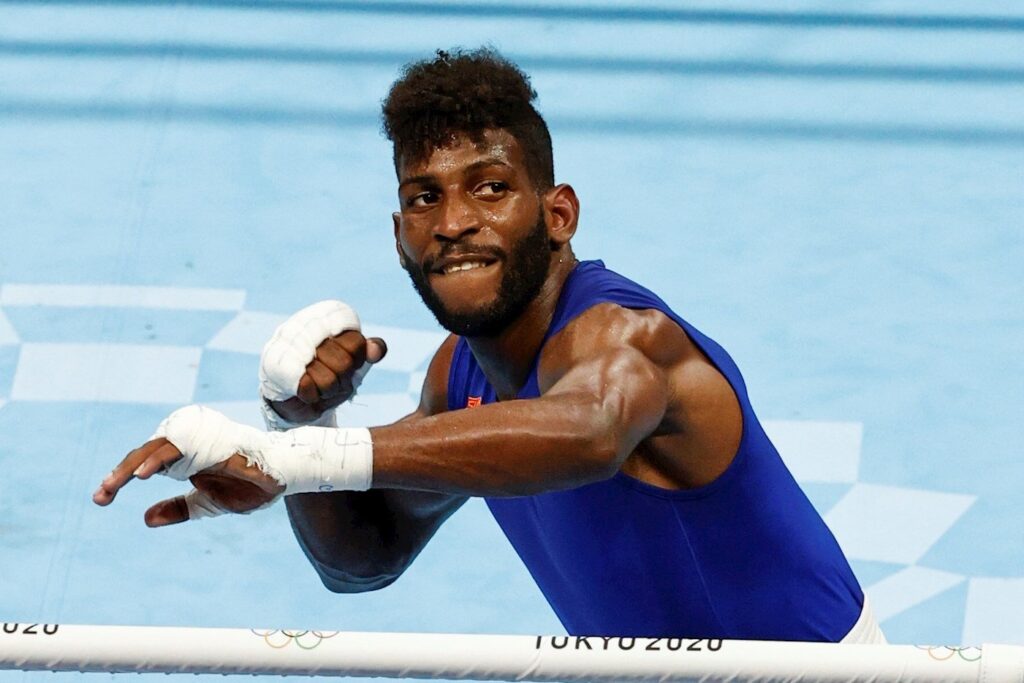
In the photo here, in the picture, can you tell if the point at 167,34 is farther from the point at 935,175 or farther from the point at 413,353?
the point at 935,175

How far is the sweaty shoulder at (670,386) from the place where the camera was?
238cm

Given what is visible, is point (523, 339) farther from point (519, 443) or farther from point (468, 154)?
point (519, 443)

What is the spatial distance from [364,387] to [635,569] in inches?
96.2

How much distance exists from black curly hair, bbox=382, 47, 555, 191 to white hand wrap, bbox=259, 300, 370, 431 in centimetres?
25

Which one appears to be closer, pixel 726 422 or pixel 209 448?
pixel 209 448

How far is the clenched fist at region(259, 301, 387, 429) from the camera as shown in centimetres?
260

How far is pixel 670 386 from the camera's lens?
2.41 metres

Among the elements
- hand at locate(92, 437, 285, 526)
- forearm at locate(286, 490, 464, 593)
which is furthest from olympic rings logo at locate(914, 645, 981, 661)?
forearm at locate(286, 490, 464, 593)

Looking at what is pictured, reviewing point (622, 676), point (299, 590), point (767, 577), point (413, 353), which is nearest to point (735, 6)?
point (413, 353)

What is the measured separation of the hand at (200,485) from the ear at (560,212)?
0.73 m

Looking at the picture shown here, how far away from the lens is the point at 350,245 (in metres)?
5.67

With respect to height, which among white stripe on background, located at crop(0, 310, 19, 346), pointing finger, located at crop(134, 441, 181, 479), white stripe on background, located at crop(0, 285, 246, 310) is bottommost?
white stripe on background, located at crop(0, 310, 19, 346)

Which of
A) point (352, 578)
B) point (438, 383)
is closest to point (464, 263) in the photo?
point (438, 383)

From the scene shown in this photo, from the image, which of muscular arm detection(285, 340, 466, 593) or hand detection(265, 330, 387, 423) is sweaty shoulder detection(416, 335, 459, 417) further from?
hand detection(265, 330, 387, 423)
